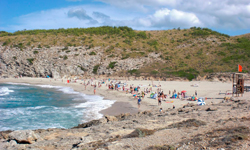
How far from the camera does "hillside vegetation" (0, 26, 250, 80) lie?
49.1 m

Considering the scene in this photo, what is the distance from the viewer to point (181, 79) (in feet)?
145

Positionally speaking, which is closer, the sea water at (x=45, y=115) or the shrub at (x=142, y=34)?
the sea water at (x=45, y=115)

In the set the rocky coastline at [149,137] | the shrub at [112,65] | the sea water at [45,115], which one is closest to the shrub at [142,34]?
the shrub at [112,65]

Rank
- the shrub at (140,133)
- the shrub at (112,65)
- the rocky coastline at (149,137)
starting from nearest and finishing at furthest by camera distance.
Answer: the rocky coastline at (149,137) → the shrub at (140,133) → the shrub at (112,65)

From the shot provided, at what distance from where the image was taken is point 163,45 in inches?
2466

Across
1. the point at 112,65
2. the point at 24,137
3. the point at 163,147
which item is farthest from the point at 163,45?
the point at 163,147

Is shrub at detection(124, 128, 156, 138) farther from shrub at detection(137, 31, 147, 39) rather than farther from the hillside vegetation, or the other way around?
shrub at detection(137, 31, 147, 39)

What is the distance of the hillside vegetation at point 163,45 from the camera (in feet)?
161

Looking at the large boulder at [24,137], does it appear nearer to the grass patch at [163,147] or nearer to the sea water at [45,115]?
the sea water at [45,115]

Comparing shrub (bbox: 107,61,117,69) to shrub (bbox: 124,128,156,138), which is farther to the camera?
shrub (bbox: 107,61,117,69)

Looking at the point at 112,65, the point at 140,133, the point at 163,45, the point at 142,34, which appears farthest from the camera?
the point at 142,34

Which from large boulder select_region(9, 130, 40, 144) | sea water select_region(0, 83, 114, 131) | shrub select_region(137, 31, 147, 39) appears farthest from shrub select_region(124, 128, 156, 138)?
shrub select_region(137, 31, 147, 39)

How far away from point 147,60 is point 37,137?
152 ft

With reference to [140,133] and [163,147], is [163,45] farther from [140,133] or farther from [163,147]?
[163,147]
